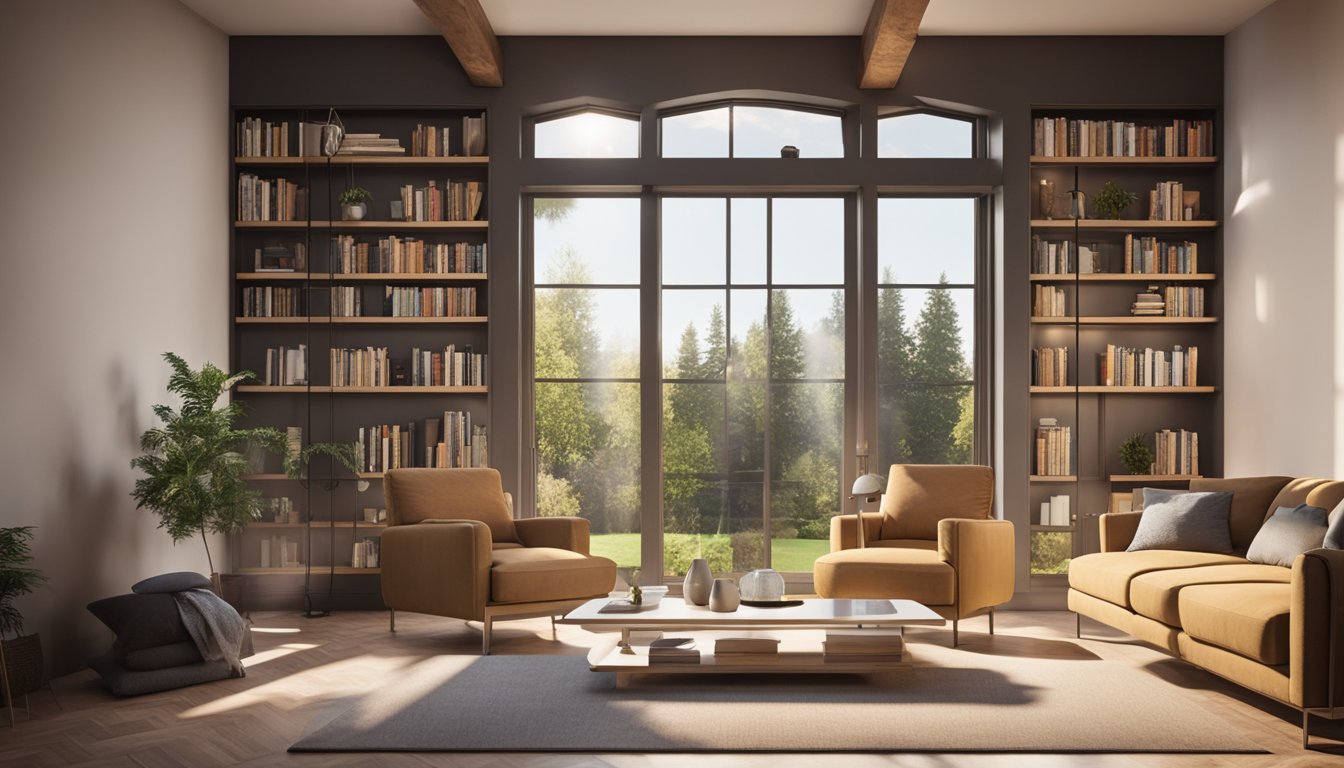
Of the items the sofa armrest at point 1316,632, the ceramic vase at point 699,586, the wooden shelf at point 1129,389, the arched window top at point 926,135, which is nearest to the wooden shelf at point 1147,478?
the wooden shelf at point 1129,389

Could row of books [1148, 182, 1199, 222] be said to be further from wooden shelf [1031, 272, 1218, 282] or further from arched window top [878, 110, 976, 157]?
arched window top [878, 110, 976, 157]

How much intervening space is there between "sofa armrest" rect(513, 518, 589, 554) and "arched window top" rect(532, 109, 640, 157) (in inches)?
104

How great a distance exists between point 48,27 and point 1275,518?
643cm

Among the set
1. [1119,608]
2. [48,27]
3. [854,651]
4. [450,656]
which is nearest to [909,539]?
[1119,608]

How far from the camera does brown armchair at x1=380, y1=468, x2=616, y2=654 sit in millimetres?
5480

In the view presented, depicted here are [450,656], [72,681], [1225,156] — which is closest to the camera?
[72,681]

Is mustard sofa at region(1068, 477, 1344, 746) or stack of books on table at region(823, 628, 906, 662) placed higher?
mustard sofa at region(1068, 477, 1344, 746)

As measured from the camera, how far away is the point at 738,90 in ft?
23.7

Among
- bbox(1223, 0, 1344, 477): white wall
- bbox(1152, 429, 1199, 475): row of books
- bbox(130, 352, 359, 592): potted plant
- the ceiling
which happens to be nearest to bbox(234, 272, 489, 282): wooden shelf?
bbox(130, 352, 359, 592): potted plant

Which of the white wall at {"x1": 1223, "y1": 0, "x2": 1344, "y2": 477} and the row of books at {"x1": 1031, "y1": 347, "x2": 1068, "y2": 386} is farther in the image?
the row of books at {"x1": 1031, "y1": 347, "x2": 1068, "y2": 386}

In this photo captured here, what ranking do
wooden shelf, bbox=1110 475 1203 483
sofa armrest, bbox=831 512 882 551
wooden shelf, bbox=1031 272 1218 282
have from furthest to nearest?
wooden shelf, bbox=1031 272 1218 282
wooden shelf, bbox=1110 475 1203 483
sofa armrest, bbox=831 512 882 551

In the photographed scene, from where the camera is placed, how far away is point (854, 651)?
464 cm

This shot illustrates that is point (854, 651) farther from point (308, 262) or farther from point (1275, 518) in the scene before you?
point (308, 262)

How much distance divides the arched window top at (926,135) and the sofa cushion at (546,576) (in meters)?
3.57
